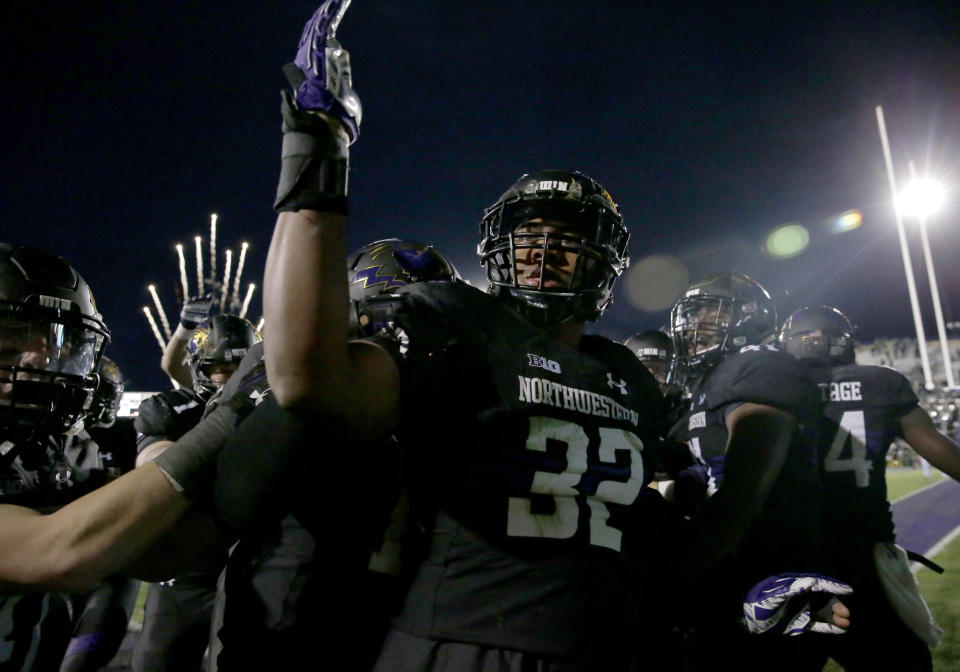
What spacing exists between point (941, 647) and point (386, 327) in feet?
22.0

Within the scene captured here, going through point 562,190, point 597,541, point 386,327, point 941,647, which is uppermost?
point 562,190

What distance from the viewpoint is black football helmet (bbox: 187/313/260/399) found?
5.02 m

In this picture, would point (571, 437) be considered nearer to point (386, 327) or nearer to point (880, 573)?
point (386, 327)

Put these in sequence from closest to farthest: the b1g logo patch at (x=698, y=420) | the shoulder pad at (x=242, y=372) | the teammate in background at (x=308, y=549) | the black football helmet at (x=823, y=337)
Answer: the teammate in background at (x=308, y=549) < the shoulder pad at (x=242, y=372) < the b1g logo patch at (x=698, y=420) < the black football helmet at (x=823, y=337)

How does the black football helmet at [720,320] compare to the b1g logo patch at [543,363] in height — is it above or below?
above

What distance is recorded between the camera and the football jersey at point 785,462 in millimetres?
3053

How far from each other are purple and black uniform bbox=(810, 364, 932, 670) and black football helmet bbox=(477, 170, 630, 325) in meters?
2.74

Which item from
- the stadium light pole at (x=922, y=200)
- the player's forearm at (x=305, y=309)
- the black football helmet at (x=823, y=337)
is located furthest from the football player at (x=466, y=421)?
the stadium light pole at (x=922, y=200)

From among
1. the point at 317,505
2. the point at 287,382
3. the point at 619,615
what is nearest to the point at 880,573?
the point at 619,615

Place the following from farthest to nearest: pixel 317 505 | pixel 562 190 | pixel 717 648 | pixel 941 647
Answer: pixel 941 647, pixel 717 648, pixel 562 190, pixel 317 505

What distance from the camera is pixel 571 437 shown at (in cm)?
172

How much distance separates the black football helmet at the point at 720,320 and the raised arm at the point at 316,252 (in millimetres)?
3038

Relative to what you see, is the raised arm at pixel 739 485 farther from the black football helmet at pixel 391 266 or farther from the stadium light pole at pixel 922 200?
the stadium light pole at pixel 922 200

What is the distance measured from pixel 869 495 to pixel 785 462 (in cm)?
117
